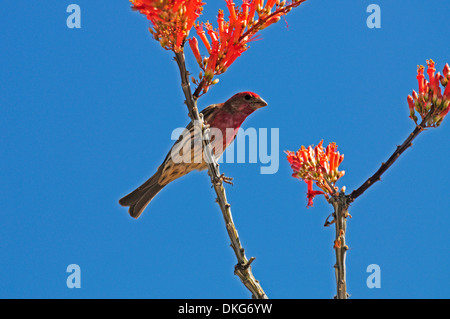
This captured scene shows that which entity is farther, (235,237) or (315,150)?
(315,150)

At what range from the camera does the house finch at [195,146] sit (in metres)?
7.18

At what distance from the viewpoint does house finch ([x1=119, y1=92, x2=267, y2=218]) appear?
7176 mm

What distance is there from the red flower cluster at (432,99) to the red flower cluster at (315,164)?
691 millimetres

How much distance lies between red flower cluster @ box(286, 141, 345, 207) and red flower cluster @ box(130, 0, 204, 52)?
129 centimetres

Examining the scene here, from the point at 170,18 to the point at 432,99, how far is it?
2.10 metres

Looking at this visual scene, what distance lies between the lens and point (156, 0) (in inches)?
161

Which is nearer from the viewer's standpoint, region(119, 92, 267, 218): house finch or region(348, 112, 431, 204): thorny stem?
region(348, 112, 431, 204): thorny stem

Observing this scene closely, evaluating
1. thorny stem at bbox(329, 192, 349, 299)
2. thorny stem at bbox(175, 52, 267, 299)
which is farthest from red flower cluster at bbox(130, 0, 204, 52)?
thorny stem at bbox(329, 192, 349, 299)

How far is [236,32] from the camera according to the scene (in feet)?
15.1

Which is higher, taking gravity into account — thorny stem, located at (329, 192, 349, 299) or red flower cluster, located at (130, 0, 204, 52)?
red flower cluster, located at (130, 0, 204, 52)

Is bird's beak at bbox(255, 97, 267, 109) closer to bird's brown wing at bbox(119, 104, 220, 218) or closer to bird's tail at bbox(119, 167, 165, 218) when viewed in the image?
bird's brown wing at bbox(119, 104, 220, 218)
